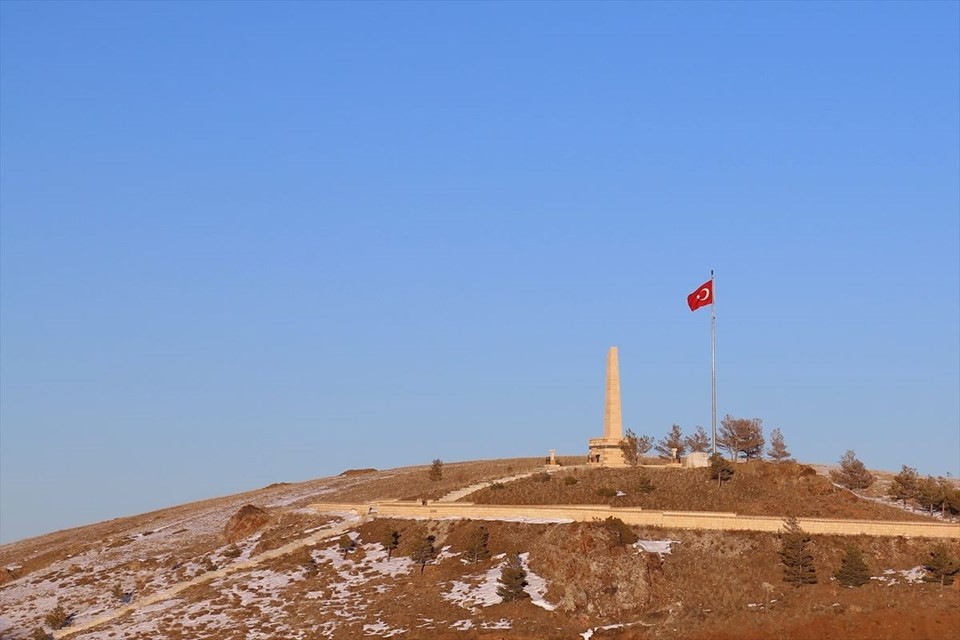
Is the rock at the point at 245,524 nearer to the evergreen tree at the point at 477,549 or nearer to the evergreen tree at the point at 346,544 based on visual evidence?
the evergreen tree at the point at 346,544

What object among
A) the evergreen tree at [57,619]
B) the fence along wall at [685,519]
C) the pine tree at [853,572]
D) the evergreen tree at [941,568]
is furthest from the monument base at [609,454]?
the evergreen tree at [57,619]

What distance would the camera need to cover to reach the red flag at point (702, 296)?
86.8 meters

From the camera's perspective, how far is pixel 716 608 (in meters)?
58.2

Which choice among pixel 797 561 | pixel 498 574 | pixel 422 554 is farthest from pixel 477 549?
pixel 797 561

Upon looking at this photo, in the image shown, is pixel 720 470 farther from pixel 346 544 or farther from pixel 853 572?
pixel 346 544

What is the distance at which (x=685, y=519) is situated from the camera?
2734 inches

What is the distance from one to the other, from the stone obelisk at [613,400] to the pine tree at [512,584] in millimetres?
26035

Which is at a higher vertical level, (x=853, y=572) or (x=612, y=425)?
(x=612, y=425)

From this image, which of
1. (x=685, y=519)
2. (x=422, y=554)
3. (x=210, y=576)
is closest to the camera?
(x=422, y=554)

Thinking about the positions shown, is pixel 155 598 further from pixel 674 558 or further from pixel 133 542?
pixel 674 558

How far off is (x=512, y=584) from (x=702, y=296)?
33232 millimetres

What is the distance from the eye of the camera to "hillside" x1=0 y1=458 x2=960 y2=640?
56688 millimetres

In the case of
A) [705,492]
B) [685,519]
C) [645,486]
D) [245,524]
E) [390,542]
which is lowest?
[390,542]

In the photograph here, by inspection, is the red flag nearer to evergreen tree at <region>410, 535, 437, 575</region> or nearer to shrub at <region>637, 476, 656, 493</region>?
shrub at <region>637, 476, 656, 493</region>
